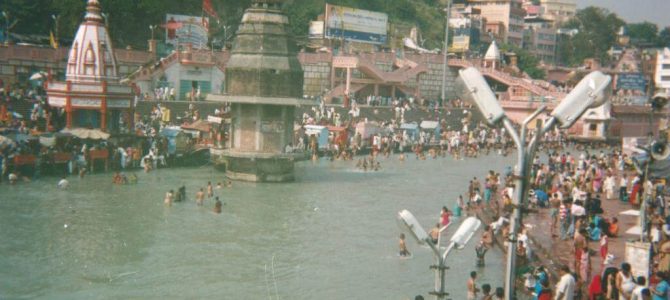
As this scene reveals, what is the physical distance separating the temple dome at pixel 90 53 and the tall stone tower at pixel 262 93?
19.2 feet

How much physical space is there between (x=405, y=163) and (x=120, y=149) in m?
14.9

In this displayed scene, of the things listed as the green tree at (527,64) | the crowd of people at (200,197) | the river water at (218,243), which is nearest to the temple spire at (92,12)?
the river water at (218,243)

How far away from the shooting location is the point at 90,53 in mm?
30609

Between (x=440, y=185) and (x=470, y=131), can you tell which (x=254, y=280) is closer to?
(x=440, y=185)

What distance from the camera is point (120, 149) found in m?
29.6

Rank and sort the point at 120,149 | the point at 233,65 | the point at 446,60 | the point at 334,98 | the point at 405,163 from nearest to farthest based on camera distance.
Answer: the point at 233,65 < the point at 120,149 < the point at 405,163 < the point at 334,98 < the point at 446,60

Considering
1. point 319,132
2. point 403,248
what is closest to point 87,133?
point 319,132

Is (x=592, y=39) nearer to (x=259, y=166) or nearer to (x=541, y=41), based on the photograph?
(x=541, y=41)

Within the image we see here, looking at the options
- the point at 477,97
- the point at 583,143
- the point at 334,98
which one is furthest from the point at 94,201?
the point at 583,143

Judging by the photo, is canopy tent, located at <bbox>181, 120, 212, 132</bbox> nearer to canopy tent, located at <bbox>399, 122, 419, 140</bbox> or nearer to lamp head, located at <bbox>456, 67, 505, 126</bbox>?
canopy tent, located at <bbox>399, 122, 419, 140</bbox>

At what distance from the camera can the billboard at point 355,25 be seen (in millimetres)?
56844

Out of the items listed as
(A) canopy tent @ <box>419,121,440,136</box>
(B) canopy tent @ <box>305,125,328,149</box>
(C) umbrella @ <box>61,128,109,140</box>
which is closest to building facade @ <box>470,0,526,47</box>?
(A) canopy tent @ <box>419,121,440,136</box>

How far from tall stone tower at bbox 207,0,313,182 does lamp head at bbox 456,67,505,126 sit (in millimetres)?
21943

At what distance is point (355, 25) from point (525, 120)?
54.4 metres
